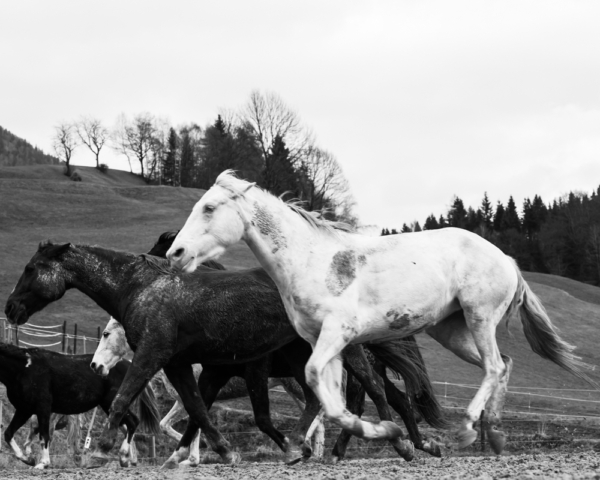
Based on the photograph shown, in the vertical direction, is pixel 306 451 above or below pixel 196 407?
below

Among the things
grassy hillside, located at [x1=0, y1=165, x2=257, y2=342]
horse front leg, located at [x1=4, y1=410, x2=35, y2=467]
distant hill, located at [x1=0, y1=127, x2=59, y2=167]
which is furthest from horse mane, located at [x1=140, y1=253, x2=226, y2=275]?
distant hill, located at [x1=0, y1=127, x2=59, y2=167]

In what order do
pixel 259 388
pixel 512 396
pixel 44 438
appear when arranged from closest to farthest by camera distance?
pixel 259 388, pixel 44 438, pixel 512 396

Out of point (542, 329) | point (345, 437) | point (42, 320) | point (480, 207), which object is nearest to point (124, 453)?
point (345, 437)

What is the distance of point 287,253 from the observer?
7445 millimetres

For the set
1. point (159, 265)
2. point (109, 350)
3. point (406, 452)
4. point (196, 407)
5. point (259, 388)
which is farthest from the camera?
point (109, 350)

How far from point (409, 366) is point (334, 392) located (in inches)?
114

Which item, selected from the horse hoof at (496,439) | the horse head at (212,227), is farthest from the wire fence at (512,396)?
the horse head at (212,227)

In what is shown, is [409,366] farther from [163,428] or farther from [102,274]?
[163,428]

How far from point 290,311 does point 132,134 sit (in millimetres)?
98246

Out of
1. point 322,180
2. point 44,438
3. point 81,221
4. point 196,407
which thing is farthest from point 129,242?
point 196,407

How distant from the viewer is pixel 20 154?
183125mm

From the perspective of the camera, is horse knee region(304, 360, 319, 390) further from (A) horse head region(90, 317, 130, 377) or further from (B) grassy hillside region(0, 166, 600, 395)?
(B) grassy hillside region(0, 166, 600, 395)

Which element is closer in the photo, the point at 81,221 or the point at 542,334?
the point at 542,334

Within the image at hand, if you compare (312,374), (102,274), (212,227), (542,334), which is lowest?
(312,374)
